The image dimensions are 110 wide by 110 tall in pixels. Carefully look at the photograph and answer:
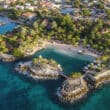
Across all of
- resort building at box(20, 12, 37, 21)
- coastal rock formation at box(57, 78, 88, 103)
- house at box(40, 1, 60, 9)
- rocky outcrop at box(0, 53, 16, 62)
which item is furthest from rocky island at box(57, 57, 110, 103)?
house at box(40, 1, 60, 9)

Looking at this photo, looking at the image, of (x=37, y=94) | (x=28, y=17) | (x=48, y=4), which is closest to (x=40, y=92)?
(x=37, y=94)

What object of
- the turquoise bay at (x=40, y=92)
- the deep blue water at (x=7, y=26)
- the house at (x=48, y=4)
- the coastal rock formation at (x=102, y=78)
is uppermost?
the coastal rock formation at (x=102, y=78)

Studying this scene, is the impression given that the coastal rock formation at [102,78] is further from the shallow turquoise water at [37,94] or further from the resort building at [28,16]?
the resort building at [28,16]

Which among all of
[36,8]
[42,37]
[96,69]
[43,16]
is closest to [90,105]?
[96,69]

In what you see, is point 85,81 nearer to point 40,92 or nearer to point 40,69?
point 40,92

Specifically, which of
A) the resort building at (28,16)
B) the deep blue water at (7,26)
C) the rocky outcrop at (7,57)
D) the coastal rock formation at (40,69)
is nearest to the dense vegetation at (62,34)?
the rocky outcrop at (7,57)

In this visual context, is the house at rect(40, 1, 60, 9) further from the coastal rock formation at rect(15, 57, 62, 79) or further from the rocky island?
the rocky island

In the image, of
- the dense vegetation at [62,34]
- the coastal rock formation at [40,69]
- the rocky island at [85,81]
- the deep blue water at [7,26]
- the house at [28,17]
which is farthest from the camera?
the house at [28,17]
